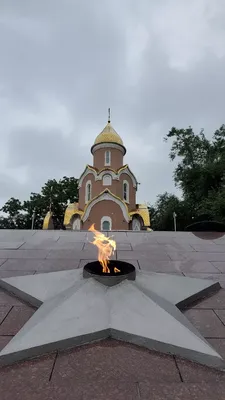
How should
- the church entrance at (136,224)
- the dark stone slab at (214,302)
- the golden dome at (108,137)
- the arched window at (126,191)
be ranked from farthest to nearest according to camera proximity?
1. the golden dome at (108,137)
2. the arched window at (126,191)
3. the church entrance at (136,224)
4. the dark stone slab at (214,302)

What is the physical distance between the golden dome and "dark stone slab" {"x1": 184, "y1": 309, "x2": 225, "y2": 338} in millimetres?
19530

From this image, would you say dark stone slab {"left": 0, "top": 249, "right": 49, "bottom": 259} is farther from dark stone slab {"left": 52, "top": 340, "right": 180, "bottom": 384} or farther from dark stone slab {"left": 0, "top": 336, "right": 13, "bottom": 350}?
dark stone slab {"left": 52, "top": 340, "right": 180, "bottom": 384}

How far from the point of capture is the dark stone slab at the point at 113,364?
4.94ft

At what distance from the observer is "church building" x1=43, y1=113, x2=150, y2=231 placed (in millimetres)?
18469

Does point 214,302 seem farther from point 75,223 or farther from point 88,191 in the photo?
point 88,191

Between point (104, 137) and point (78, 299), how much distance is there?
20.0m

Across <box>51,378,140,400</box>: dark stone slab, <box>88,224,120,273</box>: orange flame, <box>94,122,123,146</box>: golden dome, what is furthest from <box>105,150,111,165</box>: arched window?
<box>51,378,140,400</box>: dark stone slab

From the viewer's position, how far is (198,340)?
1.78 metres

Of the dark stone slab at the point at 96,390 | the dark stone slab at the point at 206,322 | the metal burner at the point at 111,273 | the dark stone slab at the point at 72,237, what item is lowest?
the dark stone slab at the point at 96,390

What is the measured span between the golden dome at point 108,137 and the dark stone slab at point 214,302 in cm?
1920

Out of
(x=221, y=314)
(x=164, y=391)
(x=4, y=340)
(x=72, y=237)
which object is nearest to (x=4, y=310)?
(x=4, y=340)

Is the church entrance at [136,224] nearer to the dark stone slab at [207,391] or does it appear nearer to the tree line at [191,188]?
the tree line at [191,188]

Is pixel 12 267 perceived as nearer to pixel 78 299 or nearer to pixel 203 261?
pixel 78 299

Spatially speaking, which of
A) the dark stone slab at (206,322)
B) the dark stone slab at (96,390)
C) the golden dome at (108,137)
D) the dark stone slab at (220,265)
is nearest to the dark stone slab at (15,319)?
the dark stone slab at (96,390)
